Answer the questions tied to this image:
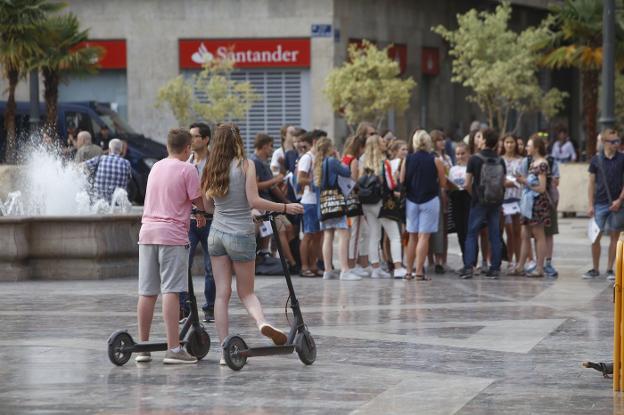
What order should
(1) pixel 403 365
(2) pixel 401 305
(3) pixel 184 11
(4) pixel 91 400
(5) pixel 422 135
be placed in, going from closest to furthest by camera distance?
(4) pixel 91 400
(1) pixel 403 365
(2) pixel 401 305
(5) pixel 422 135
(3) pixel 184 11

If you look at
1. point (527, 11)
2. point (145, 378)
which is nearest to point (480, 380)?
point (145, 378)

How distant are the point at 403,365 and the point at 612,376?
1.54 metres

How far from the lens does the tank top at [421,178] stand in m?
17.6

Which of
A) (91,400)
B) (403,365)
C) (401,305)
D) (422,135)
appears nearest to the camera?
(91,400)

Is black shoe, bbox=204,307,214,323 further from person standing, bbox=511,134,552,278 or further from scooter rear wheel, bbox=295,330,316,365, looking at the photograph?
person standing, bbox=511,134,552,278

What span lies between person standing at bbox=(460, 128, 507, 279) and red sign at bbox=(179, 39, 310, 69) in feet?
72.3

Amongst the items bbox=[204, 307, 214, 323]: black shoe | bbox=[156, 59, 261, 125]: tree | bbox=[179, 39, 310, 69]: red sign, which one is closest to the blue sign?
bbox=[179, 39, 310, 69]: red sign

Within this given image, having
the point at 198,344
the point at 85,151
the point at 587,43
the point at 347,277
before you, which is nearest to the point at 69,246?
the point at 347,277

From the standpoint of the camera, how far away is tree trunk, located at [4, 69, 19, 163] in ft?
98.5

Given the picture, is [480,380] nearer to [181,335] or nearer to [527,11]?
[181,335]

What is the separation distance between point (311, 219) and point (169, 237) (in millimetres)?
7516

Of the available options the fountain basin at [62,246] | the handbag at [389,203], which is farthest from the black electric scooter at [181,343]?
the handbag at [389,203]

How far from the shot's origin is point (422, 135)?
1781 centimetres

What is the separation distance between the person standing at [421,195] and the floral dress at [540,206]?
1.13 metres
